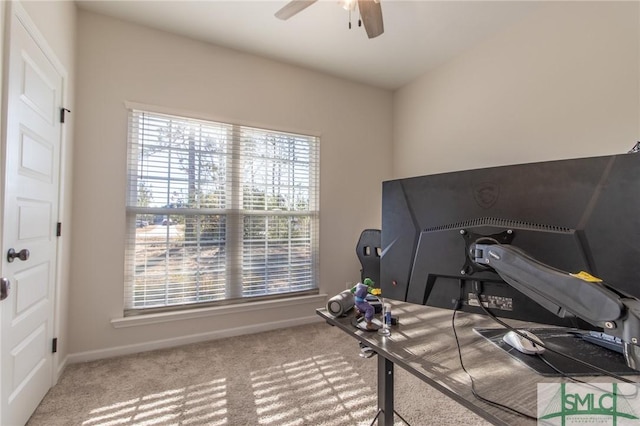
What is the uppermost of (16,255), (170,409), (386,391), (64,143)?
(64,143)

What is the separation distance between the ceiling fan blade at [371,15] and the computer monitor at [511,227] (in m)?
1.60

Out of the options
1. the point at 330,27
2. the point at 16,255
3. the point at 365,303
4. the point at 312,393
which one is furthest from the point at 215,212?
the point at 365,303

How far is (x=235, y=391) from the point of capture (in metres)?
2.00

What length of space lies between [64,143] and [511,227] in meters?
2.81

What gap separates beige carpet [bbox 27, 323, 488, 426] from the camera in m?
1.73

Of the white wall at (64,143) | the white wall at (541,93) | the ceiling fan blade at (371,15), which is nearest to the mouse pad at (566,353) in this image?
the white wall at (541,93)

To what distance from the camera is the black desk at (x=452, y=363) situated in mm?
641

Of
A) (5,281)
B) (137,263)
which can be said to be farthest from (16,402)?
(137,263)

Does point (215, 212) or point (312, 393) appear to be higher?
point (215, 212)

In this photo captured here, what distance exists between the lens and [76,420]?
1.71 m

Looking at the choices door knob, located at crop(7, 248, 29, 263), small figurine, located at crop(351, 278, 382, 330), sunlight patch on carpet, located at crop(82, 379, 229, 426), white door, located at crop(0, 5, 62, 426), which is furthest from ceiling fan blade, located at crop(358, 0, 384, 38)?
sunlight patch on carpet, located at crop(82, 379, 229, 426)

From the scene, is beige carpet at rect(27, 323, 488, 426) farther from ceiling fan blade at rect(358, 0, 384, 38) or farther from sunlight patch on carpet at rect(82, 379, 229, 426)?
ceiling fan blade at rect(358, 0, 384, 38)

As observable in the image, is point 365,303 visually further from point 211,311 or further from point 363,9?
point 211,311

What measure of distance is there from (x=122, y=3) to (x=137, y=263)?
2191mm
